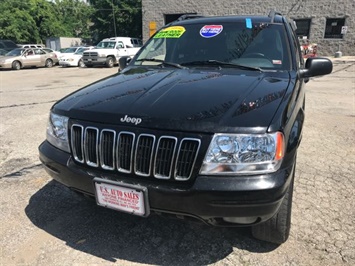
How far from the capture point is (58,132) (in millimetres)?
2688

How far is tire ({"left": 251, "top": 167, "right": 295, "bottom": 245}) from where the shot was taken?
2492 mm

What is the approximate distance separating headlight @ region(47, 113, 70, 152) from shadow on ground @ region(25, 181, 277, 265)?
83 centimetres

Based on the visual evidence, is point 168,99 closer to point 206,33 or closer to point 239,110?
point 239,110

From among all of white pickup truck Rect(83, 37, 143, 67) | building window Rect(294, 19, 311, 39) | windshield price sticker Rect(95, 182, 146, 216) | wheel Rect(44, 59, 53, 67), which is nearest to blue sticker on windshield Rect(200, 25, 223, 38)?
windshield price sticker Rect(95, 182, 146, 216)

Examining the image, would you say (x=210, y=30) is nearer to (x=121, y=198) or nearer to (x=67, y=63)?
(x=121, y=198)

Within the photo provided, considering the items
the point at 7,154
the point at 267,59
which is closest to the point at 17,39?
the point at 7,154

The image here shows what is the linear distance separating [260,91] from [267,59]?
90 centimetres

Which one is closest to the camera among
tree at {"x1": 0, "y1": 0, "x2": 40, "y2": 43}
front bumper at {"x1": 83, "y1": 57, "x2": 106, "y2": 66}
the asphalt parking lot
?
the asphalt parking lot

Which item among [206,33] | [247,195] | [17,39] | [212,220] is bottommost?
[17,39]

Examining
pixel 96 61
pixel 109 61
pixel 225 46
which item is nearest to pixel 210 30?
pixel 225 46

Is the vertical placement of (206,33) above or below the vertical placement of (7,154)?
above

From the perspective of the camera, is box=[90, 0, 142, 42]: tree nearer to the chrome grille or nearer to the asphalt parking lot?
the asphalt parking lot

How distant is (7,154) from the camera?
16.3ft

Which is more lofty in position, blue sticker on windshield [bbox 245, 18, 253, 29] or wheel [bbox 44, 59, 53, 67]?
blue sticker on windshield [bbox 245, 18, 253, 29]
